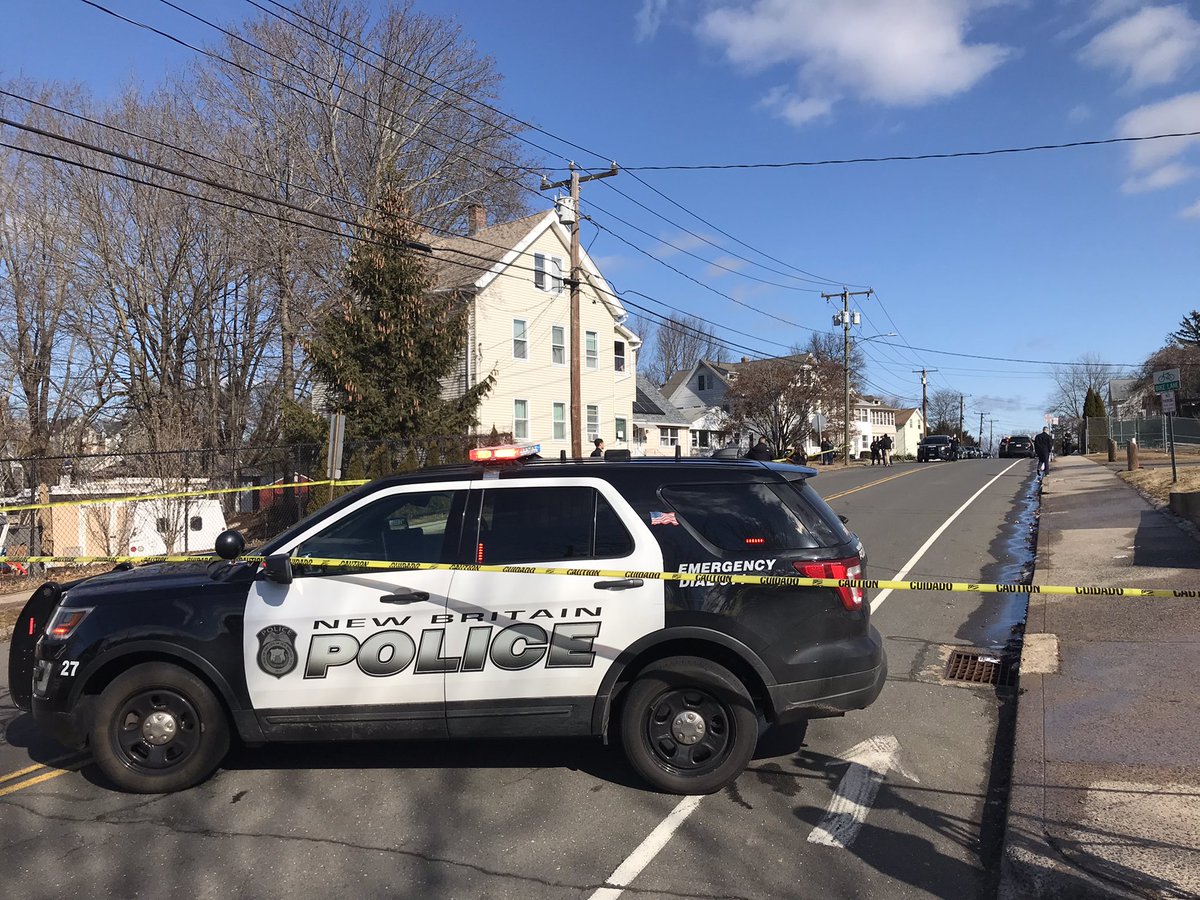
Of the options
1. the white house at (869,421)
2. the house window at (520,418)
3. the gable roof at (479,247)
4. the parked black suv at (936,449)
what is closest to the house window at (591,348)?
the gable roof at (479,247)

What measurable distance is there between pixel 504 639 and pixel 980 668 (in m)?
4.37

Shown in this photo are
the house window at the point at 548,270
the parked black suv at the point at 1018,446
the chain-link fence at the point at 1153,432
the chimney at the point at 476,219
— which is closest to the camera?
the house window at the point at 548,270

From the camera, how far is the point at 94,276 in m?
27.3

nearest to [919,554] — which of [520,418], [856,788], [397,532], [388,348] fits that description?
[856,788]

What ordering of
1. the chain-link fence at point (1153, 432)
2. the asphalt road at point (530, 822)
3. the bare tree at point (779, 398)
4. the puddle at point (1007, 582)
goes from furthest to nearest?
1. the bare tree at point (779, 398)
2. the chain-link fence at point (1153, 432)
3. the puddle at point (1007, 582)
4. the asphalt road at point (530, 822)

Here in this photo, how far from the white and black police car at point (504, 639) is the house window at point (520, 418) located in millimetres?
26918

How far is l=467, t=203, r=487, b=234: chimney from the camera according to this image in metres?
34.3

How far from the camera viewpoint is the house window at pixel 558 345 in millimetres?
33531

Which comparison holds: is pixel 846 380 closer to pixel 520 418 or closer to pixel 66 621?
pixel 520 418

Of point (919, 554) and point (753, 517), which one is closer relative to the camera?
point (753, 517)

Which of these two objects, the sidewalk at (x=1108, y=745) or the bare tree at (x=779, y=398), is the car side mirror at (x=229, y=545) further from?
the bare tree at (x=779, y=398)

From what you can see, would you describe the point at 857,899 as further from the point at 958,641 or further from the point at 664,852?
the point at 958,641

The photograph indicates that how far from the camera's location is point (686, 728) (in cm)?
462

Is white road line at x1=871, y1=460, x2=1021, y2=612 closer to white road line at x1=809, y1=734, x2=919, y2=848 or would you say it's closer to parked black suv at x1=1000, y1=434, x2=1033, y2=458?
white road line at x1=809, y1=734, x2=919, y2=848
